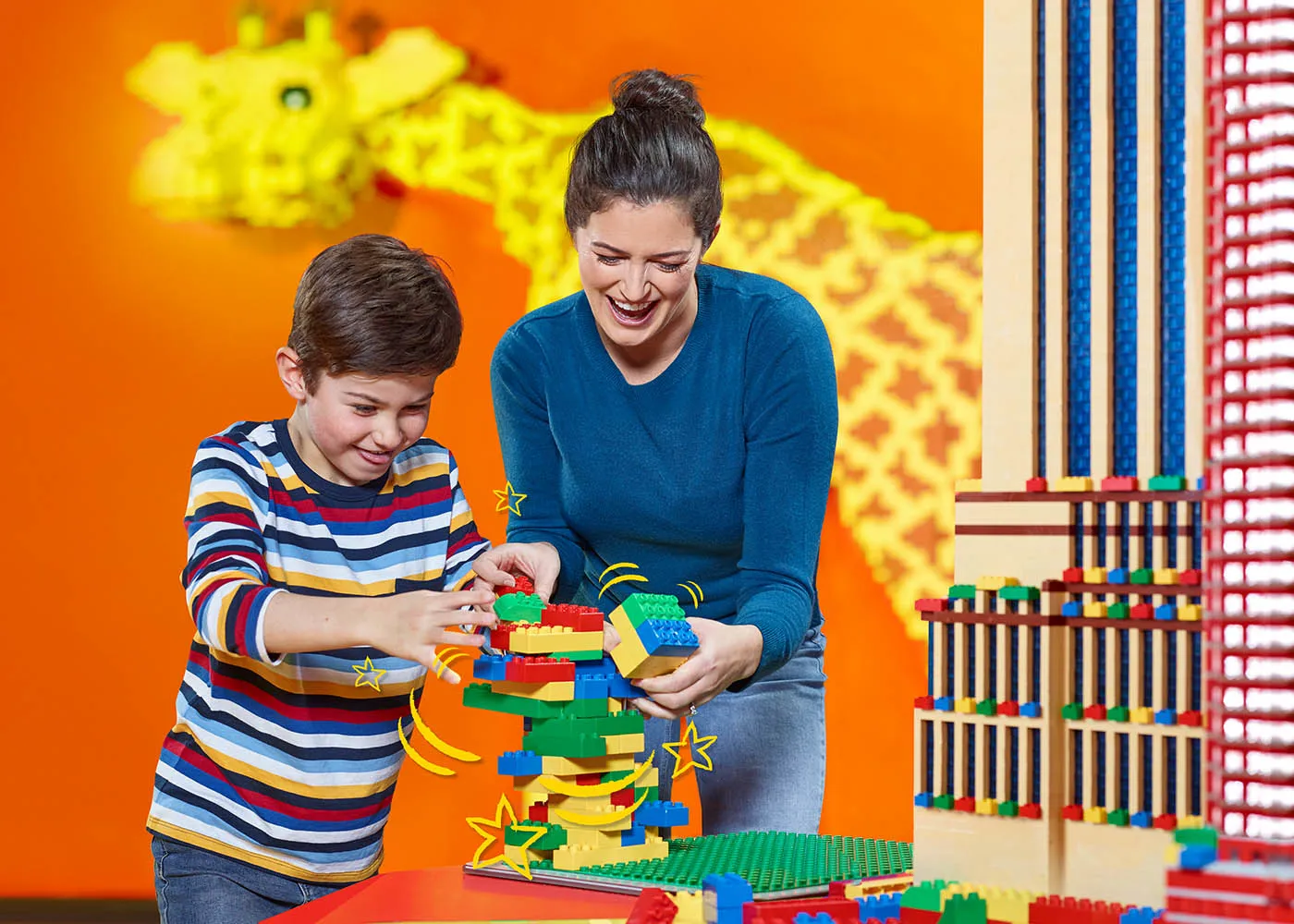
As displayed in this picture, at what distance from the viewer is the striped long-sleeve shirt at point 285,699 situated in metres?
1.65

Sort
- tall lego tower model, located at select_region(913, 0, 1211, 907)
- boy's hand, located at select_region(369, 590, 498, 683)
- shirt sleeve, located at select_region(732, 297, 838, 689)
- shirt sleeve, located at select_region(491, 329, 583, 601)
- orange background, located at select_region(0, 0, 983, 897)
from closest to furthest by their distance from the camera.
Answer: tall lego tower model, located at select_region(913, 0, 1211, 907) < boy's hand, located at select_region(369, 590, 498, 683) < shirt sleeve, located at select_region(732, 297, 838, 689) < shirt sleeve, located at select_region(491, 329, 583, 601) < orange background, located at select_region(0, 0, 983, 897)

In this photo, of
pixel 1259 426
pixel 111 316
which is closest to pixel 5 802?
pixel 111 316

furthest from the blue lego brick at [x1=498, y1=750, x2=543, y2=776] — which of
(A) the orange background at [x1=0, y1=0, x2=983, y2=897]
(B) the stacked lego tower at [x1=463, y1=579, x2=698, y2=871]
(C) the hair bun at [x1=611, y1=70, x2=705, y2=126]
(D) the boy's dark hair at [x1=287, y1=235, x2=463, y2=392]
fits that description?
(A) the orange background at [x1=0, y1=0, x2=983, y2=897]

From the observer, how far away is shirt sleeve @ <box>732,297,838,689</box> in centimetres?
175

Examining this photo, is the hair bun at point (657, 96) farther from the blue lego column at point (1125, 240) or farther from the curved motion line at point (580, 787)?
the curved motion line at point (580, 787)

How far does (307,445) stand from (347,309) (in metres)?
0.18

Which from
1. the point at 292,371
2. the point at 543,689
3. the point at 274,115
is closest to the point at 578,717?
the point at 543,689

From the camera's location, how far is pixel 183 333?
4.52 meters

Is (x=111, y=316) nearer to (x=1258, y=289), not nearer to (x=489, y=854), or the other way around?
(x=489, y=854)

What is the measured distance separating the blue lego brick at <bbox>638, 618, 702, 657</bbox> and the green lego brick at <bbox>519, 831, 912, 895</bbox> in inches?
7.9

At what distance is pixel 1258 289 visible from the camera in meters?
0.92

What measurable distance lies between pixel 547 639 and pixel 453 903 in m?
0.26

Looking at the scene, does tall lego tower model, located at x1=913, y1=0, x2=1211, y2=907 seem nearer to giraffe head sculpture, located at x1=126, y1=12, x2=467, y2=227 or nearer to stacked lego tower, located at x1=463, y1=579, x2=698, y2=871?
stacked lego tower, located at x1=463, y1=579, x2=698, y2=871

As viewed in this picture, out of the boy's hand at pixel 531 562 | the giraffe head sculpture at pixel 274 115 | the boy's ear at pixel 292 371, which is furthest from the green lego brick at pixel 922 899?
the giraffe head sculpture at pixel 274 115
